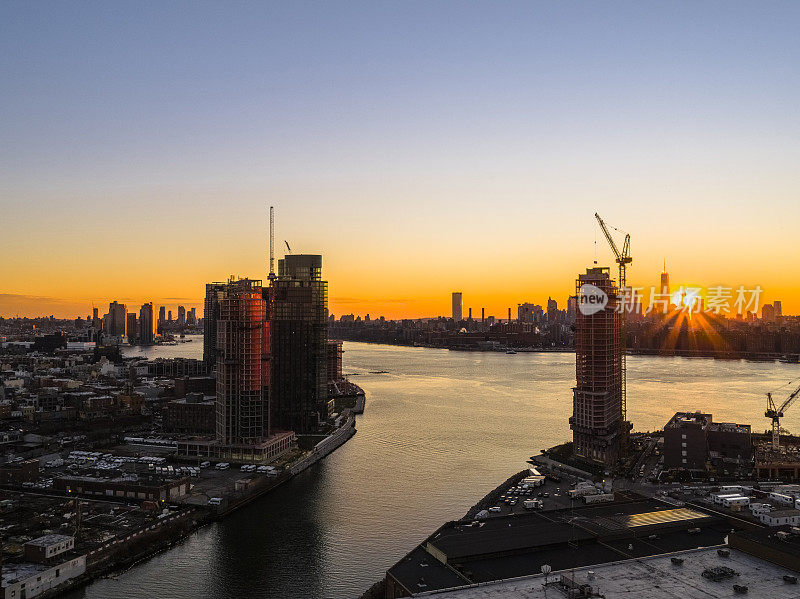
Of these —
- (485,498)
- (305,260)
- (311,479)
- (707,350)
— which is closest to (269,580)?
(485,498)

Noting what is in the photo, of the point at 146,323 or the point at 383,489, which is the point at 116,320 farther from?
the point at 383,489

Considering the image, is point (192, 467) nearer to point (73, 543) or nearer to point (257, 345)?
point (257, 345)

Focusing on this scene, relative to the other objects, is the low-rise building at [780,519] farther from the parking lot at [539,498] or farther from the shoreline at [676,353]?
the shoreline at [676,353]

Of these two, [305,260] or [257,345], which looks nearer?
[257,345]

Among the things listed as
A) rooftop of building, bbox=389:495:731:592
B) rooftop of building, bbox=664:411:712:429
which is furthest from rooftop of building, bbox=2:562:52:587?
rooftop of building, bbox=664:411:712:429

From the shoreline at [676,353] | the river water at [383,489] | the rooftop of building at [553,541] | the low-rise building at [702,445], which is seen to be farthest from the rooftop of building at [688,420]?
the shoreline at [676,353]

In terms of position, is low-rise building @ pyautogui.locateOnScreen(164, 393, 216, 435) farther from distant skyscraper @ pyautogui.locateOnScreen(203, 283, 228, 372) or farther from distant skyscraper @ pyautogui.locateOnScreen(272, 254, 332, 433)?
distant skyscraper @ pyautogui.locateOnScreen(203, 283, 228, 372)
